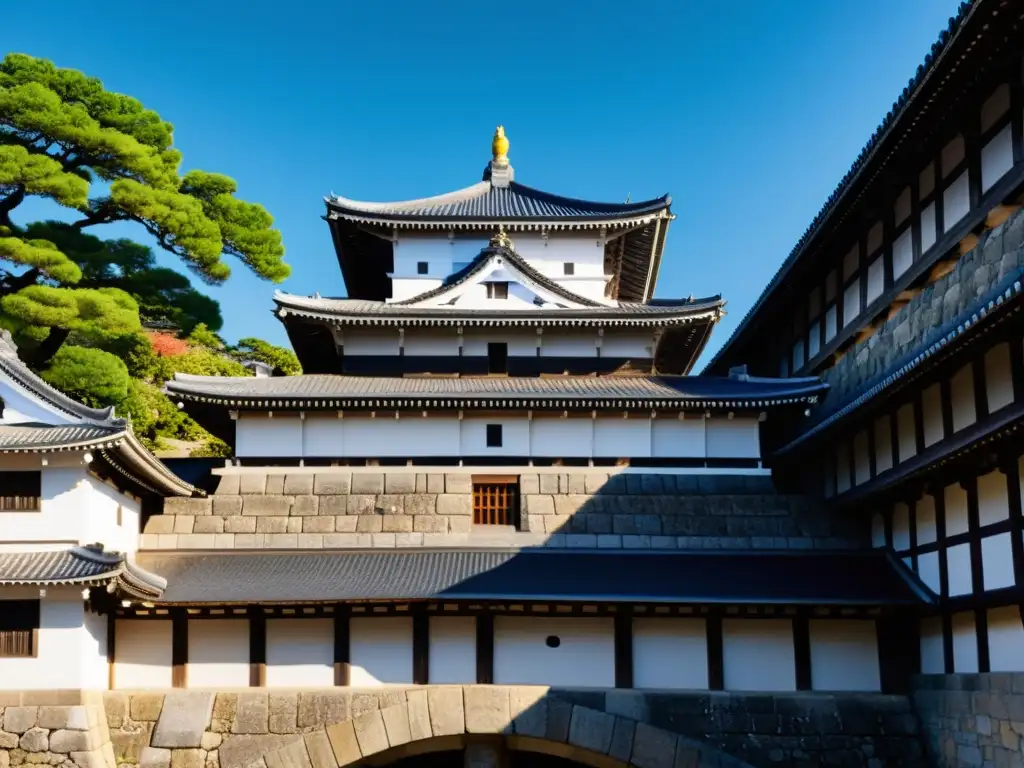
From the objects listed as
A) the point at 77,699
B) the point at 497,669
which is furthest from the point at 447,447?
the point at 77,699

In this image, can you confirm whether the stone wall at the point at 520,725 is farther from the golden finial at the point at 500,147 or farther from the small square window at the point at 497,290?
the golden finial at the point at 500,147

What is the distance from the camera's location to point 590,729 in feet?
57.5

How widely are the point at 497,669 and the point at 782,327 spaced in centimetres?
1415

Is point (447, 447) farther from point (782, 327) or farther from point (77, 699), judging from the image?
point (782, 327)

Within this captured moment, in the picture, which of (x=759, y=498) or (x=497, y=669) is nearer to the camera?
(x=497, y=669)

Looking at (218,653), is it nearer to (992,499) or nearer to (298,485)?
(298,485)

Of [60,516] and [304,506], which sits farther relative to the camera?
[304,506]

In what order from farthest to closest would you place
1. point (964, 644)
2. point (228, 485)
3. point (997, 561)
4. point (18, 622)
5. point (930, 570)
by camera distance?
point (228, 485), point (930, 570), point (18, 622), point (964, 644), point (997, 561)

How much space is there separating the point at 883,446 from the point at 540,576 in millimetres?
7379

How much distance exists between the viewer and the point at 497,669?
18609mm

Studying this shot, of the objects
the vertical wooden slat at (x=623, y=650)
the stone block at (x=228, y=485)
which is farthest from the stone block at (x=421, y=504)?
the vertical wooden slat at (x=623, y=650)

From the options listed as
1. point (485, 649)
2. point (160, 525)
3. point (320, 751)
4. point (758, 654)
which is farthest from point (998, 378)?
point (160, 525)

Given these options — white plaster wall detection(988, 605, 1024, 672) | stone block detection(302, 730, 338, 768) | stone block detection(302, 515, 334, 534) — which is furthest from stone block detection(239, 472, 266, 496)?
white plaster wall detection(988, 605, 1024, 672)

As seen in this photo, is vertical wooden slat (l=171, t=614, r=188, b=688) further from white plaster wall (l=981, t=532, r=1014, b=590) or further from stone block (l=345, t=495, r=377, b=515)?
white plaster wall (l=981, t=532, r=1014, b=590)
